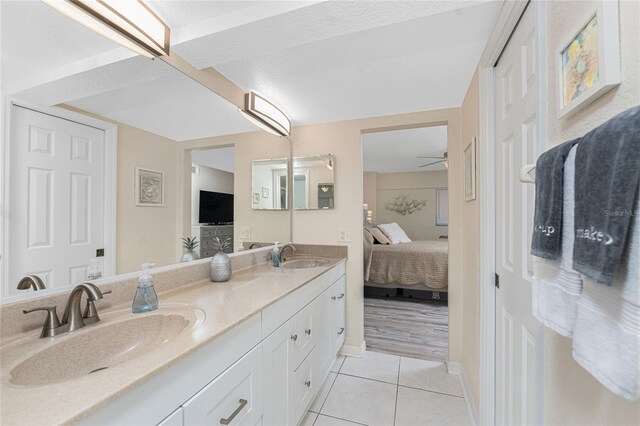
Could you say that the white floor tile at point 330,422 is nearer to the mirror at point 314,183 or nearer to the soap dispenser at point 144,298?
the soap dispenser at point 144,298

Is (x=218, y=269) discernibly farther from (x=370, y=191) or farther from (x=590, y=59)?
(x=370, y=191)

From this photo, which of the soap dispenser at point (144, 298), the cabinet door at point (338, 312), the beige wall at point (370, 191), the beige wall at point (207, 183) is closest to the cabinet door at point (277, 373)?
the soap dispenser at point (144, 298)

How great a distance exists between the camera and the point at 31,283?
2.79ft

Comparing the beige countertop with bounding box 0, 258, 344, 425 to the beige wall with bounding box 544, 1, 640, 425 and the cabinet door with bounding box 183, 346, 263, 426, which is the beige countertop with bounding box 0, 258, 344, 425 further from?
the beige wall with bounding box 544, 1, 640, 425

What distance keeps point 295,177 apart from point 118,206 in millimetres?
1605

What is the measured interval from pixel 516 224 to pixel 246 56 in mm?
1516

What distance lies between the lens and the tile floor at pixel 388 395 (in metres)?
1.56

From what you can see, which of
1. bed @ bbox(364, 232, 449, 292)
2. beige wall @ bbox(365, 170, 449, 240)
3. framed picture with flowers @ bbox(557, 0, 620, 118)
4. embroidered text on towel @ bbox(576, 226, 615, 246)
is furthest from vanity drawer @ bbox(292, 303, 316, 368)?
beige wall @ bbox(365, 170, 449, 240)

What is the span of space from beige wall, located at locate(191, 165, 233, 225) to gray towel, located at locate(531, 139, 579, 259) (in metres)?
1.55

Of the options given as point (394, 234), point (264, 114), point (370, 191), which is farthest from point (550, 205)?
point (370, 191)

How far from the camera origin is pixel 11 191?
2.62 feet

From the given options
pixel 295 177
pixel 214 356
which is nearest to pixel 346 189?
pixel 295 177

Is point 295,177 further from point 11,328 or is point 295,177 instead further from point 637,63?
point 637,63

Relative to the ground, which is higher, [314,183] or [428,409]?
[314,183]
